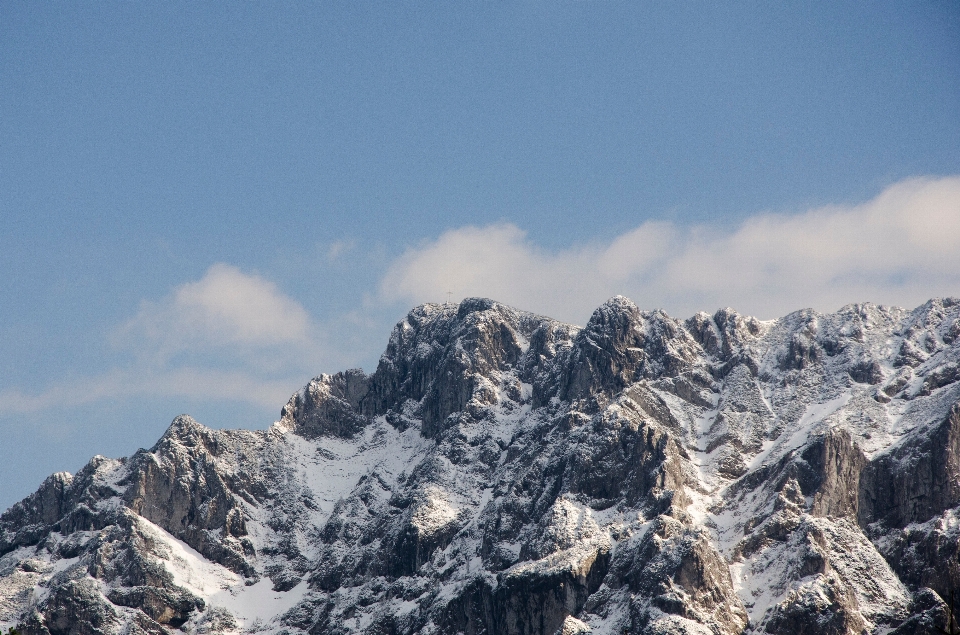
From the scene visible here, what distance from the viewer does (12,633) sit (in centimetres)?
12825

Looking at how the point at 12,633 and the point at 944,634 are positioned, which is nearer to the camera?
the point at 944,634

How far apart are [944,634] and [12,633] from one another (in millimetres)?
77638

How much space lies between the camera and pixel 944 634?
94.8 m
